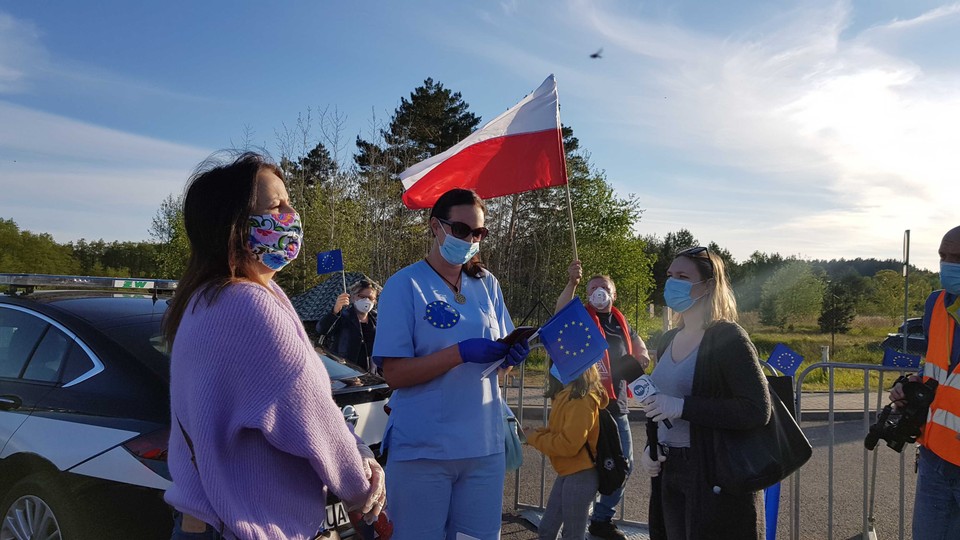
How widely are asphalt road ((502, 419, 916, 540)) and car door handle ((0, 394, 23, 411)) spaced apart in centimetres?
318

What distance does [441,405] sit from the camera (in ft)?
8.75

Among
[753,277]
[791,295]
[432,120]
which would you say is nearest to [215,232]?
[432,120]

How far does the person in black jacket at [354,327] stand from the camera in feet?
22.5

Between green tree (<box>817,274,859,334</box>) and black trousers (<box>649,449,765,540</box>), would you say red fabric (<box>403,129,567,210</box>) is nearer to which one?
black trousers (<box>649,449,765,540</box>)

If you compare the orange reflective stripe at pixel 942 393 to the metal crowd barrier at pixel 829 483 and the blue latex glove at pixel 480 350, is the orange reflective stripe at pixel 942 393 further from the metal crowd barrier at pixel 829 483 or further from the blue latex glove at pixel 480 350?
the blue latex glove at pixel 480 350

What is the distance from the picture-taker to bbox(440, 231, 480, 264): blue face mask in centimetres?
285

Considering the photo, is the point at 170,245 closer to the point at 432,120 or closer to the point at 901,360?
the point at 432,120

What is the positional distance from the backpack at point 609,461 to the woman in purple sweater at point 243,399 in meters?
2.69

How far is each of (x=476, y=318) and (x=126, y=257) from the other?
42498 millimetres

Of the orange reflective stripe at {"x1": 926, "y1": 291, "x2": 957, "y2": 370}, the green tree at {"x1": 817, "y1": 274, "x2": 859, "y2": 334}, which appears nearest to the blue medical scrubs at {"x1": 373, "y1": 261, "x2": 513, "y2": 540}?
the orange reflective stripe at {"x1": 926, "y1": 291, "x2": 957, "y2": 370}

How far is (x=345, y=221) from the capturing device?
19.6 m

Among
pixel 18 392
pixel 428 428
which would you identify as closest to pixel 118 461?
pixel 18 392

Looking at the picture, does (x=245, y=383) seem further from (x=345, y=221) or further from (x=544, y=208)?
(x=544, y=208)

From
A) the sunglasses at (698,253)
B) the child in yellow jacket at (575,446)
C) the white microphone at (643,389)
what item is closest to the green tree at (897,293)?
the child in yellow jacket at (575,446)
